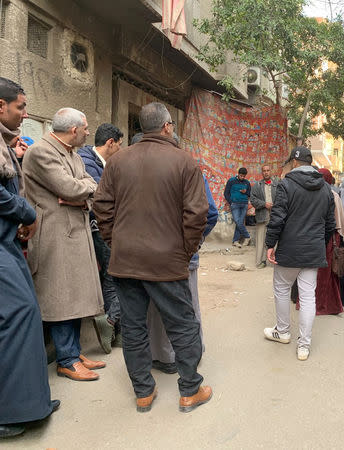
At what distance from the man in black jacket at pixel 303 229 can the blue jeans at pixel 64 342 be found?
1.86 meters

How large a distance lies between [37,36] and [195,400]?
18.5 ft

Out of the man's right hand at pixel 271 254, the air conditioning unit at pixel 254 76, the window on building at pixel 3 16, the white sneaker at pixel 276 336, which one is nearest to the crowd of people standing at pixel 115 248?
the man's right hand at pixel 271 254

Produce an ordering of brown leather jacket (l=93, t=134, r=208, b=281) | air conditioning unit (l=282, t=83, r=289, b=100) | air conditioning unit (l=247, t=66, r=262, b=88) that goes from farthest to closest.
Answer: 1. air conditioning unit (l=247, t=66, r=262, b=88)
2. air conditioning unit (l=282, t=83, r=289, b=100)
3. brown leather jacket (l=93, t=134, r=208, b=281)

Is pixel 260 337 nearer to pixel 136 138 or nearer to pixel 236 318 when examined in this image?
pixel 236 318

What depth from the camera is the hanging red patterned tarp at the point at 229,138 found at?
36.4 feet

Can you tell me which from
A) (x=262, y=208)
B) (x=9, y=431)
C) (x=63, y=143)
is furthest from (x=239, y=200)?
(x=9, y=431)

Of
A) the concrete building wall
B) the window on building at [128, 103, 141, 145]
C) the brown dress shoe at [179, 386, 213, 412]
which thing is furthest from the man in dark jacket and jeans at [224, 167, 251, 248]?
the brown dress shoe at [179, 386, 213, 412]

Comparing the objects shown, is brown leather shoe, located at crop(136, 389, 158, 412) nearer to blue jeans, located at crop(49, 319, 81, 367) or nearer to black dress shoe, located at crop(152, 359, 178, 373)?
black dress shoe, located at crop(152, 359, 178, 373)

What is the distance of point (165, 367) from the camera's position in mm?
3410

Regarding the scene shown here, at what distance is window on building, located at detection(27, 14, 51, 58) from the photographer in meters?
6.22

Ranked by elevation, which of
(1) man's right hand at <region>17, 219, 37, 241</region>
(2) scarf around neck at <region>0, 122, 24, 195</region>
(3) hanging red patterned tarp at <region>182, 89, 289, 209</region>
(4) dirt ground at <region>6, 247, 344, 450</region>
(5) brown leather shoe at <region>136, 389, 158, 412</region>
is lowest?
(4) dirt ground at <region>6, 247, 344, 450</region>

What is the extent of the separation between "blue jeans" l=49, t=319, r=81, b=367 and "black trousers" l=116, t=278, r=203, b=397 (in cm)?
66

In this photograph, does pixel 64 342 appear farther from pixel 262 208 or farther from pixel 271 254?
pixel 262 208

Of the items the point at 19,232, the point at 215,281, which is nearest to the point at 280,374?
the point at 19,232
